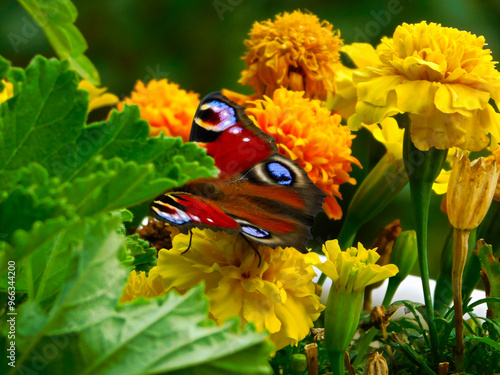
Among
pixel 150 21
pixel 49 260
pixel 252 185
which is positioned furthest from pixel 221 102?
pixel 150 21

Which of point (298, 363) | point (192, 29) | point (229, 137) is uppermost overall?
point (192, 29)

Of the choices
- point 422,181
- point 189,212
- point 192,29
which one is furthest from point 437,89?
point 192,29

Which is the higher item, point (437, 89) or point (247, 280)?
point (437, 89)

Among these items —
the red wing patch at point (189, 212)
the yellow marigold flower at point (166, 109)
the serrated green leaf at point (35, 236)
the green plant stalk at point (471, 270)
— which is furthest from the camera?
the yellow marigold flower at point (166, 109)

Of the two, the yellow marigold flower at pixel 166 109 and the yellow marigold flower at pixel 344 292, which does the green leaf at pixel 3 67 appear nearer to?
the yellow marigold flower at pixel 344 292

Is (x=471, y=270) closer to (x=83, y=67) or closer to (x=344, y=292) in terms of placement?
(x=344, y=292)

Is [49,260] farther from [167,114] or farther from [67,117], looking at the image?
[167,114]

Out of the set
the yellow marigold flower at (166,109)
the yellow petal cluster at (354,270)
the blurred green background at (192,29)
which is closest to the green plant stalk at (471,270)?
the yellow petal cluster at (354,270)

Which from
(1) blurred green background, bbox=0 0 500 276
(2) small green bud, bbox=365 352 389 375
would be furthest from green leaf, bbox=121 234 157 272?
(1) blurred green background, bbox=0 0 500 276
